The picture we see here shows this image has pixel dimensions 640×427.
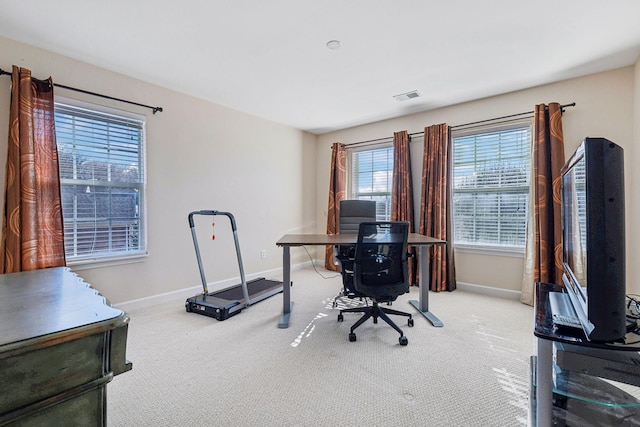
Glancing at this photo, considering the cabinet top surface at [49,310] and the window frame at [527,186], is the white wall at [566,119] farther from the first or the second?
the cabinet top surface at [49,310]

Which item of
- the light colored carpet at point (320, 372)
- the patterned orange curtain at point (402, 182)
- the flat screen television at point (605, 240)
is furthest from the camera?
the patterned orange curtain at point (402, 182)

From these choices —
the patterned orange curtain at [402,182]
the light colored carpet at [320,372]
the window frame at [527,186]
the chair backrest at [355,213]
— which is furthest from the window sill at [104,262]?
the window frame at [527,186]

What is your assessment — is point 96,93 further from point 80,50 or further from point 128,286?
point 128,286

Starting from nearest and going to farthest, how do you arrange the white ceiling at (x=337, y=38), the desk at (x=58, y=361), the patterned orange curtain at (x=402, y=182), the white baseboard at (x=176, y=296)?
the desk at (x=58, y=361) < the white ceiling at (x=337, y=38) < the white baseboard at (x=176, y=296) < the patterned orange curtain at (x=402, y=182)

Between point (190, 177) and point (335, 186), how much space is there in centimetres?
227

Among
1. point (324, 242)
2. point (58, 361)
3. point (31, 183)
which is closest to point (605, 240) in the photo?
point (58, 361)

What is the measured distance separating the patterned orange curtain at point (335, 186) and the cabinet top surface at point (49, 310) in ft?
12.3

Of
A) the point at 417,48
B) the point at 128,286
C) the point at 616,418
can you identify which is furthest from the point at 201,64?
the point at 616,418

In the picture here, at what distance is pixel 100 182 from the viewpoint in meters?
2.77

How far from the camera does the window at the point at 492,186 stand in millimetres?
3307

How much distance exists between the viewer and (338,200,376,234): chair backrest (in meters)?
3.53

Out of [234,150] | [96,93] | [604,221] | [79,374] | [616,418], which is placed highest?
[96,93]

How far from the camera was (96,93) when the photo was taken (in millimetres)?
2680

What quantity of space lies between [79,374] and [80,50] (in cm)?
289
